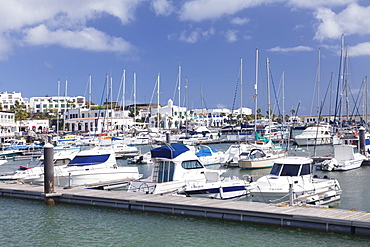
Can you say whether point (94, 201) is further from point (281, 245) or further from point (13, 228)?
point (281, 245)

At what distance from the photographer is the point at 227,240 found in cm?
1831

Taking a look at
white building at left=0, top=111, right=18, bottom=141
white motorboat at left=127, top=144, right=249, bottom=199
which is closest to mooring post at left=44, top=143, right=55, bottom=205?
white motorboat at left=127, top=144, right=249, bottom=199

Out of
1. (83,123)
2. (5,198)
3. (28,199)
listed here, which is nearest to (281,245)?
(28,199)

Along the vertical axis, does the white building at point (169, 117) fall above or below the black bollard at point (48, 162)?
above

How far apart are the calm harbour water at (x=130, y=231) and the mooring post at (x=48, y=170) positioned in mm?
524

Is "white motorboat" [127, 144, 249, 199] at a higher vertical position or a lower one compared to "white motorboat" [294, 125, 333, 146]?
lower

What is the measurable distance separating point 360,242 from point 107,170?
1963cm

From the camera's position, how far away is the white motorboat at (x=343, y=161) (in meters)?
40.3

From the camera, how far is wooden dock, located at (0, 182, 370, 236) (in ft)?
58.6

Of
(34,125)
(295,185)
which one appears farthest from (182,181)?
(34,125)

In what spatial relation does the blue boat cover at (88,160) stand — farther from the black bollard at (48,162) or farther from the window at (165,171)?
the window at (165,171)

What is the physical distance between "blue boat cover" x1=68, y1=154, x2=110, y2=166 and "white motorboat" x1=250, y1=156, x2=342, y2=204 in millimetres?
12181

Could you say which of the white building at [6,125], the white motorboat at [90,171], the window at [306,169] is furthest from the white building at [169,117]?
the window at [306,169]

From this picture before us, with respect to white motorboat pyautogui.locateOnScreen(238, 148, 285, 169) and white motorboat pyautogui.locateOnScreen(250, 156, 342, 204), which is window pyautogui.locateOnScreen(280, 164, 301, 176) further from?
white motorboat pyautogui.locateOnScreen(238, 148, 285, 169)
